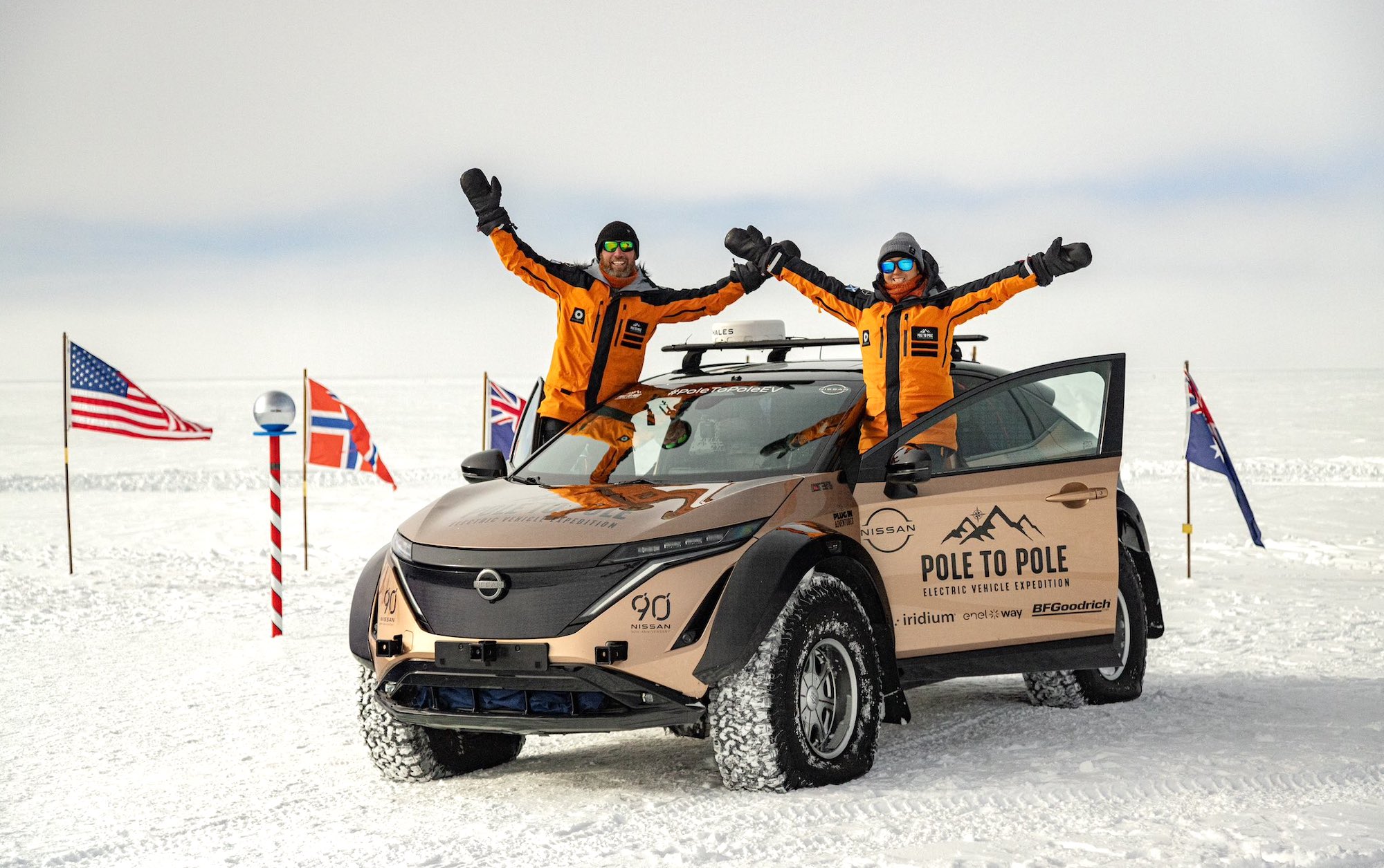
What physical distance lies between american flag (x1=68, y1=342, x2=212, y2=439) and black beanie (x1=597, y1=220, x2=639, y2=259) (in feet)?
27.3

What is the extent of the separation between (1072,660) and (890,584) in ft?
3.48

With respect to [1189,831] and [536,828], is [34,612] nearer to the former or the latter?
[536,828]

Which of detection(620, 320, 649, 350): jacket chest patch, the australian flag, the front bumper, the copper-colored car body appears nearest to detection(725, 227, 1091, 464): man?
the copper-colored car body

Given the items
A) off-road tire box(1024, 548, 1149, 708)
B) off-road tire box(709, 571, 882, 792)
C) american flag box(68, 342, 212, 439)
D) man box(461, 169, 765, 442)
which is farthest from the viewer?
american flag box(68, 342, 212, 439)

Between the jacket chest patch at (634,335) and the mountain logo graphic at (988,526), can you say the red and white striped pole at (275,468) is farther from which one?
the mountain logo graphic at (988,526)

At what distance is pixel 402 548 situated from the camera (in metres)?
6.05

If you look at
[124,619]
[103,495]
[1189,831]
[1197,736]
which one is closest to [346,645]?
[124,619]

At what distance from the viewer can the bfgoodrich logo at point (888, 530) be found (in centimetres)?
634

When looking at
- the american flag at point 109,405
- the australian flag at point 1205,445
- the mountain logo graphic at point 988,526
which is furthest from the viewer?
the american flag at point 109,405

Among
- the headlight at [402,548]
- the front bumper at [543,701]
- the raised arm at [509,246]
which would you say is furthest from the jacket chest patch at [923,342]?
the headlight at [402,548]

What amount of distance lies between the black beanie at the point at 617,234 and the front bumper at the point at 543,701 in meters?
3.38

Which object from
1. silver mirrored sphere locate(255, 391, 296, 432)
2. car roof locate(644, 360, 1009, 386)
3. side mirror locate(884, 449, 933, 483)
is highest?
car roof locate(644, 360, 1009, 386)

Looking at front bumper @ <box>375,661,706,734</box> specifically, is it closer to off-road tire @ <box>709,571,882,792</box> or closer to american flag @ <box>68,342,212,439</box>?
off-road tire @ <box>709,571,882,792</box>

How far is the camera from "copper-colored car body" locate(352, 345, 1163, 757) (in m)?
5.50
